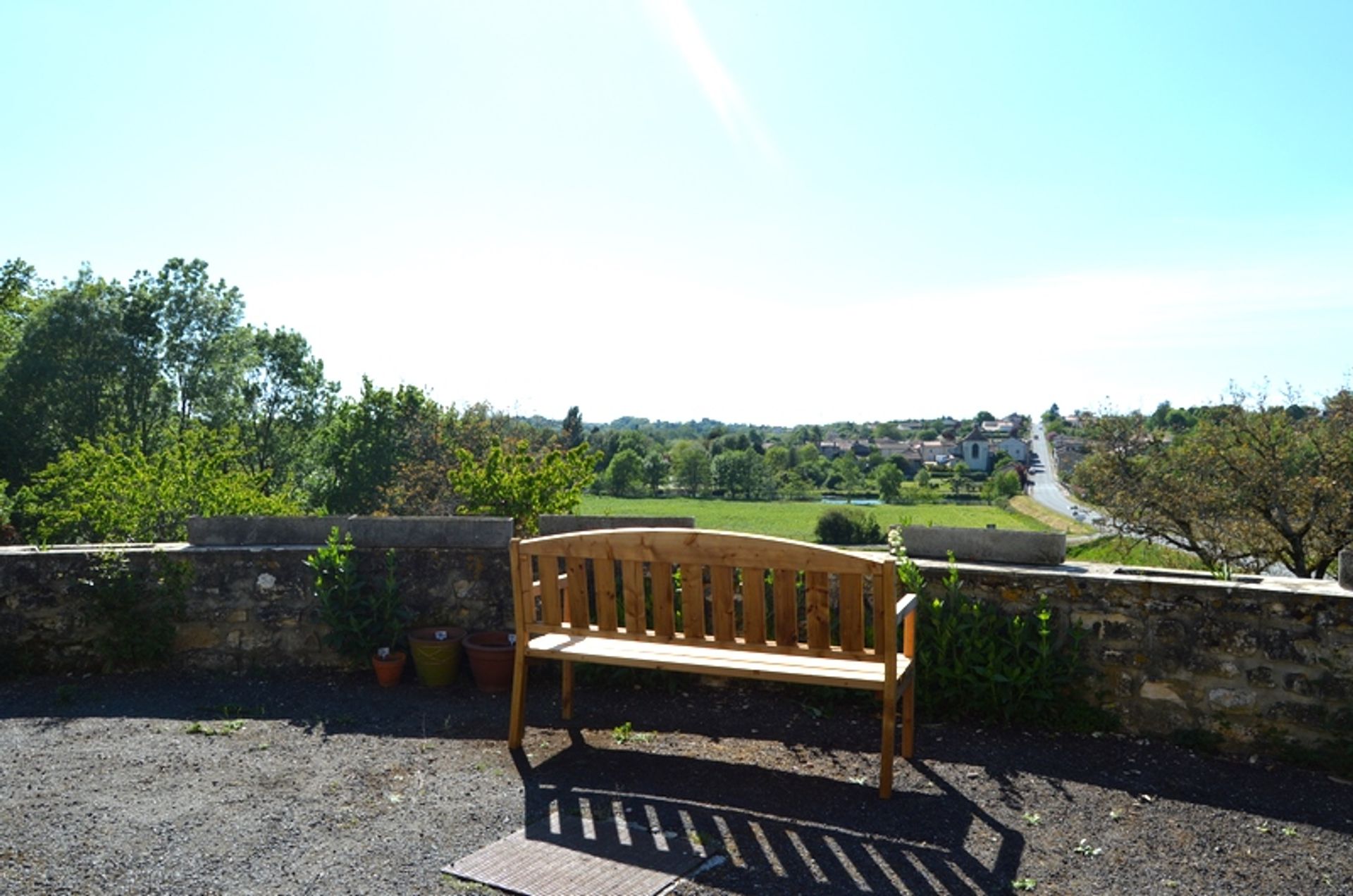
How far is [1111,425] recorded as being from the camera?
63.6 feet

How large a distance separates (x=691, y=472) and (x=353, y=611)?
64.4 meters

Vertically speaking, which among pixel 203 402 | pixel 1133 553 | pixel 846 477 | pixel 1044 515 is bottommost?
Answer: pixel 1044 515

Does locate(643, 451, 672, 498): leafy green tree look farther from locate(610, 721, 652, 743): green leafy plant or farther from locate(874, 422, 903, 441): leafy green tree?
locate(610, 721, 652, 743): green leafy plant

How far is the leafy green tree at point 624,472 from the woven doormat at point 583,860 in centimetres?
5713

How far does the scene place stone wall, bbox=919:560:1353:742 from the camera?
155 inches

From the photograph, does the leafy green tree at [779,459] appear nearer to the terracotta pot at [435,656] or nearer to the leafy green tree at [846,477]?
the leafy green tree at [846,477]

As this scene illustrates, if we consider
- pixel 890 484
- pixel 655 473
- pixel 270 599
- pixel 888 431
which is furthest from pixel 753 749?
pixel 888 431

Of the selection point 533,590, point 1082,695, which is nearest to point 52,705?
point 533,590

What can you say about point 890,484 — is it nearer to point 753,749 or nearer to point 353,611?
point 353,611

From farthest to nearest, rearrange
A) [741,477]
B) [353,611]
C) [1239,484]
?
1. [741,477]
2. [1239,484]
3. [353,611]

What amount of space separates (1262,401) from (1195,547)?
117 inches

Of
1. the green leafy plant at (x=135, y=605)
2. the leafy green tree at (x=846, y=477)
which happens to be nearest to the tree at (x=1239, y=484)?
the green leafy plant at (x=135, y=605)

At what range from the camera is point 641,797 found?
365 centimetres

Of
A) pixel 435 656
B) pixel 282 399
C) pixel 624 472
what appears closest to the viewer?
pixel 435 656
